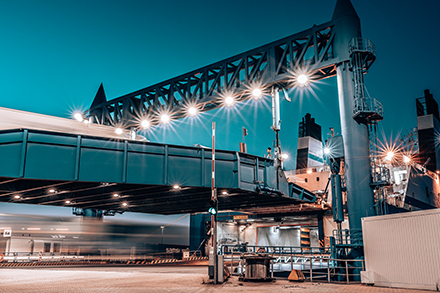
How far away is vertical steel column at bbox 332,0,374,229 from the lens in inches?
1049

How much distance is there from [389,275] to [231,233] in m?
45.3

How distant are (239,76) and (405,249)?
73.9 feet

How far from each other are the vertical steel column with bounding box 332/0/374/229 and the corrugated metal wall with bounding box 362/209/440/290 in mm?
10459

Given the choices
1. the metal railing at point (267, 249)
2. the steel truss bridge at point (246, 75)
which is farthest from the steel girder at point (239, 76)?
the metal railing at point (267, 249)

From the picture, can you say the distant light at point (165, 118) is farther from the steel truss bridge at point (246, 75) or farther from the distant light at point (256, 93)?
the distant light at point (256, 93)

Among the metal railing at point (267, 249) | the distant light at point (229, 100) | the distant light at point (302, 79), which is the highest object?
the distant light at point (302, 79)

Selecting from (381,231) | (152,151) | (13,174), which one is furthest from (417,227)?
(13,174)

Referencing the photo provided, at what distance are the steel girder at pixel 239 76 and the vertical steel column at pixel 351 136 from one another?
0.81 m

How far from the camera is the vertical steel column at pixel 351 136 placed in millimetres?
26656

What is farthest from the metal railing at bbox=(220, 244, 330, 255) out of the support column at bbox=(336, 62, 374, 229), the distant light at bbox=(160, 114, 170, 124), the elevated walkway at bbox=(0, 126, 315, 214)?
the distant light at bbox=(160, 114, 170, 124)

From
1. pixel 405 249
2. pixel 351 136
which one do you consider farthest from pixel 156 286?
pixel 351 136

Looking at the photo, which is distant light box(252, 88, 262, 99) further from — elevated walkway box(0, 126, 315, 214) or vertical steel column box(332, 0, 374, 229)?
vertical steel column box(332, 0, 374, 229)

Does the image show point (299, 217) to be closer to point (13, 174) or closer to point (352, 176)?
point (352, 176)

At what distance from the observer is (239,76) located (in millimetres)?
33250
